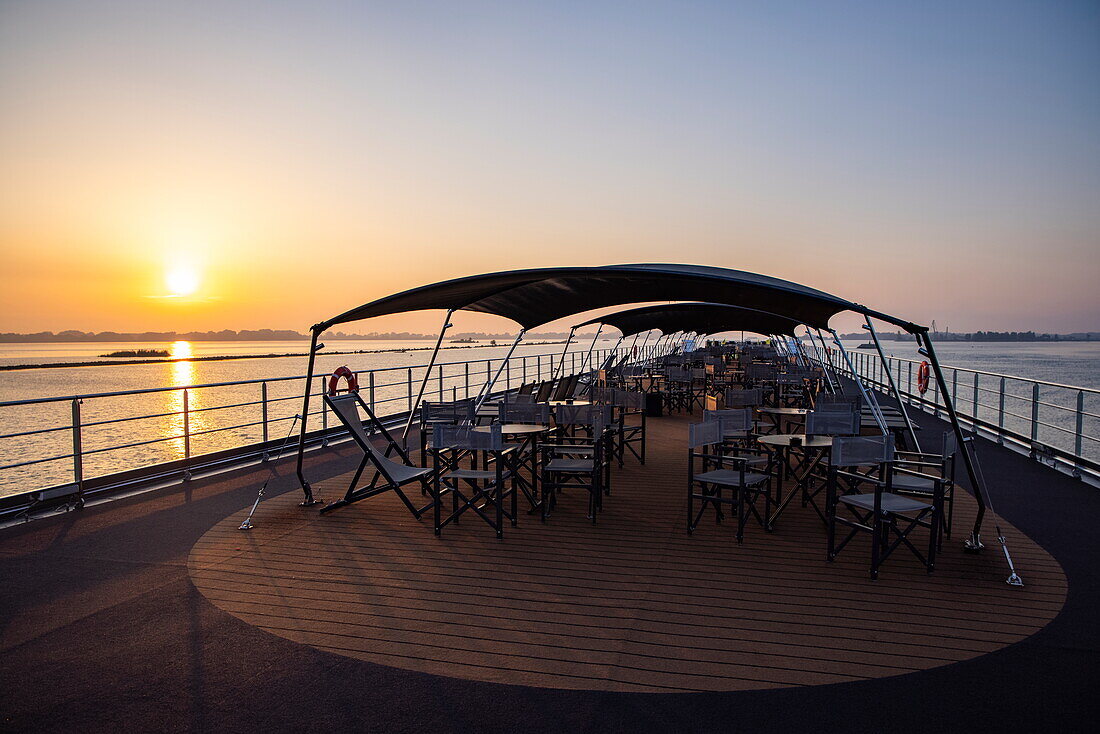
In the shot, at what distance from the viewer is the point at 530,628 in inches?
126

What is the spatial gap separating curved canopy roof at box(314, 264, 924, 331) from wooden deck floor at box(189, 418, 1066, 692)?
1.71 m

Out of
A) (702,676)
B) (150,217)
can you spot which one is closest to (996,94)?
(702,676)

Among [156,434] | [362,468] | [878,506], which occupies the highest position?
[878,506]

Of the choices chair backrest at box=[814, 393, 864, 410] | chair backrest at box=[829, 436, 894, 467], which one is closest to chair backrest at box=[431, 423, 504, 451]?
chair backrest at box=[829, 436, 894, 467]

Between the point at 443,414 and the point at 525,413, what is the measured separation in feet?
3.52

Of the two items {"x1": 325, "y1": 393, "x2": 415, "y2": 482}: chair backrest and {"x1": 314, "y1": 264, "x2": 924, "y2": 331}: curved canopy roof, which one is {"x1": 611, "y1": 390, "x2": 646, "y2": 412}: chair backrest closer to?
{"x1": 314, "y1": 264, "x2": 924, "y2": 331}: curved canopy roof

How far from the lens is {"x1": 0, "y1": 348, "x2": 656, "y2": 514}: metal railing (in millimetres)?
5844

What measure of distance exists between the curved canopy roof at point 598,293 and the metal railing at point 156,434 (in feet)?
5.24

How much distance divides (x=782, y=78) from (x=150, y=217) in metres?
16.7

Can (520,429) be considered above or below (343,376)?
below

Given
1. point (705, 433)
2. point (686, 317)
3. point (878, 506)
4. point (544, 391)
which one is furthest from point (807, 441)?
point (686, 317)

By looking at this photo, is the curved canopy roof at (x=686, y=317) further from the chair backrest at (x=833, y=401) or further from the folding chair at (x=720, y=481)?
the folding chair at (x=720, y=481)

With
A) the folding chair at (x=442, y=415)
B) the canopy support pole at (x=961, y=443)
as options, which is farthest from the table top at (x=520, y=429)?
the canopy support pole at (x=961, y=443)

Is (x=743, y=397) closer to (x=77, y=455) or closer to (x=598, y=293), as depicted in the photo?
(x=598, y=293)
